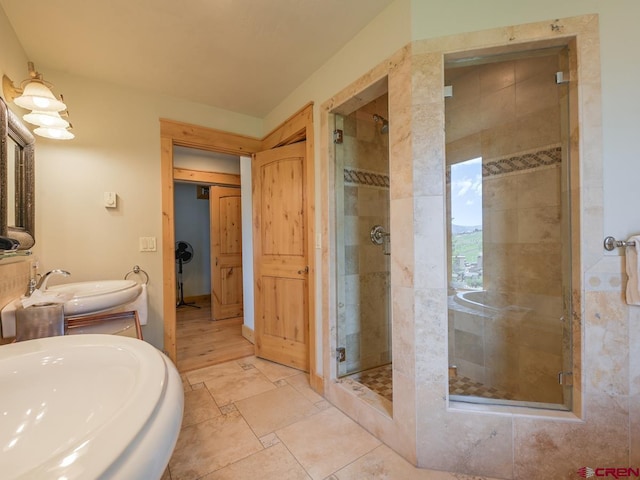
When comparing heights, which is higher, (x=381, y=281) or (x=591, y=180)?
(x=591, y=180)

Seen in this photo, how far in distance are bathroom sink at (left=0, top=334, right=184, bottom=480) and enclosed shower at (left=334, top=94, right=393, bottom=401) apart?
1450 millimetres

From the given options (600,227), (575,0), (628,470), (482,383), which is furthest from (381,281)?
(575,0)

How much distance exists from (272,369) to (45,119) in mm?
2386

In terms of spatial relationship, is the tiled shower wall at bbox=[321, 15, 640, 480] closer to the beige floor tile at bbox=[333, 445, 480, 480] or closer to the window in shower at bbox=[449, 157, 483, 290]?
the beige floor tile at bbox=[333, 445, 480, 480]

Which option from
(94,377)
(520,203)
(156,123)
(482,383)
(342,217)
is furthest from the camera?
(156,123)

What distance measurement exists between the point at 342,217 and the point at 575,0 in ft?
5.13

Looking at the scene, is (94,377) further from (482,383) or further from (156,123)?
(156,123)

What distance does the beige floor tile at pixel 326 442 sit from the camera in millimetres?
1400

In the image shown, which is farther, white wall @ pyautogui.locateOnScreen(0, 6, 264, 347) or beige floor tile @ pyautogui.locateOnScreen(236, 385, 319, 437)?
white wall @ pyautogui.locateOnScreen(0, 6, 264, 347)

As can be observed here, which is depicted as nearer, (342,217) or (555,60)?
(555,60)

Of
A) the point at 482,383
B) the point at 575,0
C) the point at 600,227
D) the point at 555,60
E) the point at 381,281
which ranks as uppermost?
the point at 575,0

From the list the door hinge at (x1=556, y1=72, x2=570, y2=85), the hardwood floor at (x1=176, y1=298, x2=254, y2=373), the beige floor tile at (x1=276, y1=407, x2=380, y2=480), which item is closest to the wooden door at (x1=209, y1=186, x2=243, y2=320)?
the hardwood floor at (x1=176, y1=298, x2=254, y2=373)

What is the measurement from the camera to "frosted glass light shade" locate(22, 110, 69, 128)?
1561 mm

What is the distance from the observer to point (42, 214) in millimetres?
1912
